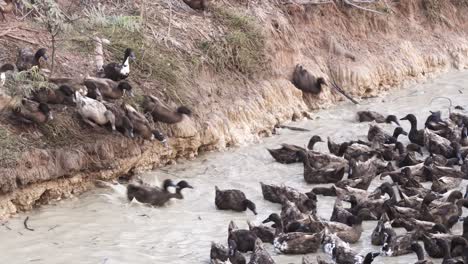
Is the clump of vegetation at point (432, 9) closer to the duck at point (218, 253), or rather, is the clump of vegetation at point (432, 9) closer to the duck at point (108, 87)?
the duck at point (108, 87)

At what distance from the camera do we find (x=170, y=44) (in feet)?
50.1

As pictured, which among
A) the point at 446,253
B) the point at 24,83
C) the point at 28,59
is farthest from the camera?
the point at 28,59

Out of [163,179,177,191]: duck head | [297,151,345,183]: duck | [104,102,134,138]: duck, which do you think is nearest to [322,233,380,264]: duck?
[163,179,177,191]: duck head

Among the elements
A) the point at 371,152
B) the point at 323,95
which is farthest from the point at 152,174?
the point at 323,95

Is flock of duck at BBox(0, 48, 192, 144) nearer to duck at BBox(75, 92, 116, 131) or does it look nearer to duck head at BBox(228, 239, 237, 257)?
duck at BBox(75, 92, 116, 131)

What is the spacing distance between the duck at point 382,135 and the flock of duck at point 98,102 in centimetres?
335

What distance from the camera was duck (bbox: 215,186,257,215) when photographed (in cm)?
1166

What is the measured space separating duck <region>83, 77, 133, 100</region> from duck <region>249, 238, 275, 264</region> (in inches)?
164

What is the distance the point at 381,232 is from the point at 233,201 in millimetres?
2205

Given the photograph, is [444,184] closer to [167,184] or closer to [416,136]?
[416,136]

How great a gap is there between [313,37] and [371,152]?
15.7 ft

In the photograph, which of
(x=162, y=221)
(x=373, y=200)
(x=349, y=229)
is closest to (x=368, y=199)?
(x=373, y=200)

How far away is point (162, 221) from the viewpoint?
1130 centimetres

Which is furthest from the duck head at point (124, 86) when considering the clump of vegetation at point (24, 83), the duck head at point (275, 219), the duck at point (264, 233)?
the duck at point (264, 233)
